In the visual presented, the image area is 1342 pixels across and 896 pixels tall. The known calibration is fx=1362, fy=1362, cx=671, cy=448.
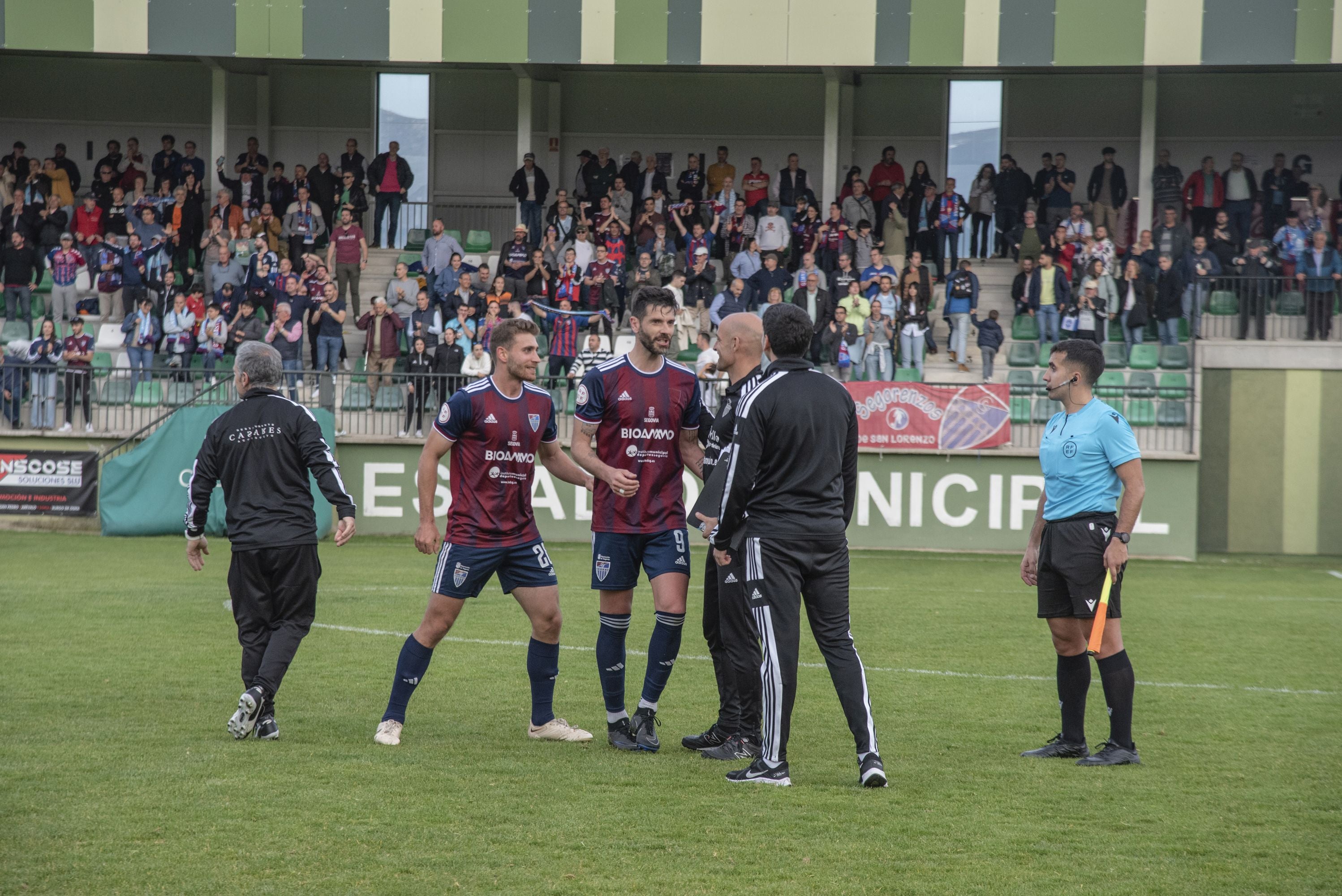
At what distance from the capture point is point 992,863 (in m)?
5.13

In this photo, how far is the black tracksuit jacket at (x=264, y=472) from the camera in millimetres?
7043

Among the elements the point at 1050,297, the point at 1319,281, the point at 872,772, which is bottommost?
the point at 872,772

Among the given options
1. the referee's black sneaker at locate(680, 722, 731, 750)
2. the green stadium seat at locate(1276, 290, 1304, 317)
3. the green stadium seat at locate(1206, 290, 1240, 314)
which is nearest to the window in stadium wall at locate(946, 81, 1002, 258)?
the green stadium seat at locate(1206, 290, 1240, 314)

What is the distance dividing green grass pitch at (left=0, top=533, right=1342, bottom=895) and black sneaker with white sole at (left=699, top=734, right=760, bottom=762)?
0.10 meters

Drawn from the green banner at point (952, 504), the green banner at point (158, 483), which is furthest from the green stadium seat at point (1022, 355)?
the green banner at point (158, 483)

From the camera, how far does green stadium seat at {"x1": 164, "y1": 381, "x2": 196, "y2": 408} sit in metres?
20.1

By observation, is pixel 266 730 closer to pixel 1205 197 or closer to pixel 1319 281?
pixel 1319 281

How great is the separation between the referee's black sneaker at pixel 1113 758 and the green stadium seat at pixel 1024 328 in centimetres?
1645

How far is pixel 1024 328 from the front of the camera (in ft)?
74.9

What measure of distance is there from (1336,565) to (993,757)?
49.8 feet

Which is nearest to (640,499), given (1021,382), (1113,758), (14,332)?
(1113,758)

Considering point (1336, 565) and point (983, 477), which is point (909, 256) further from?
point (1336, 565)

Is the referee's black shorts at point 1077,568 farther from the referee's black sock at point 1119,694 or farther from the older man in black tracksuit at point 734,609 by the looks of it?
the older man in black tracksuit at point 734,609

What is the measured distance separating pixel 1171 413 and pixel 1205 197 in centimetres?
603
